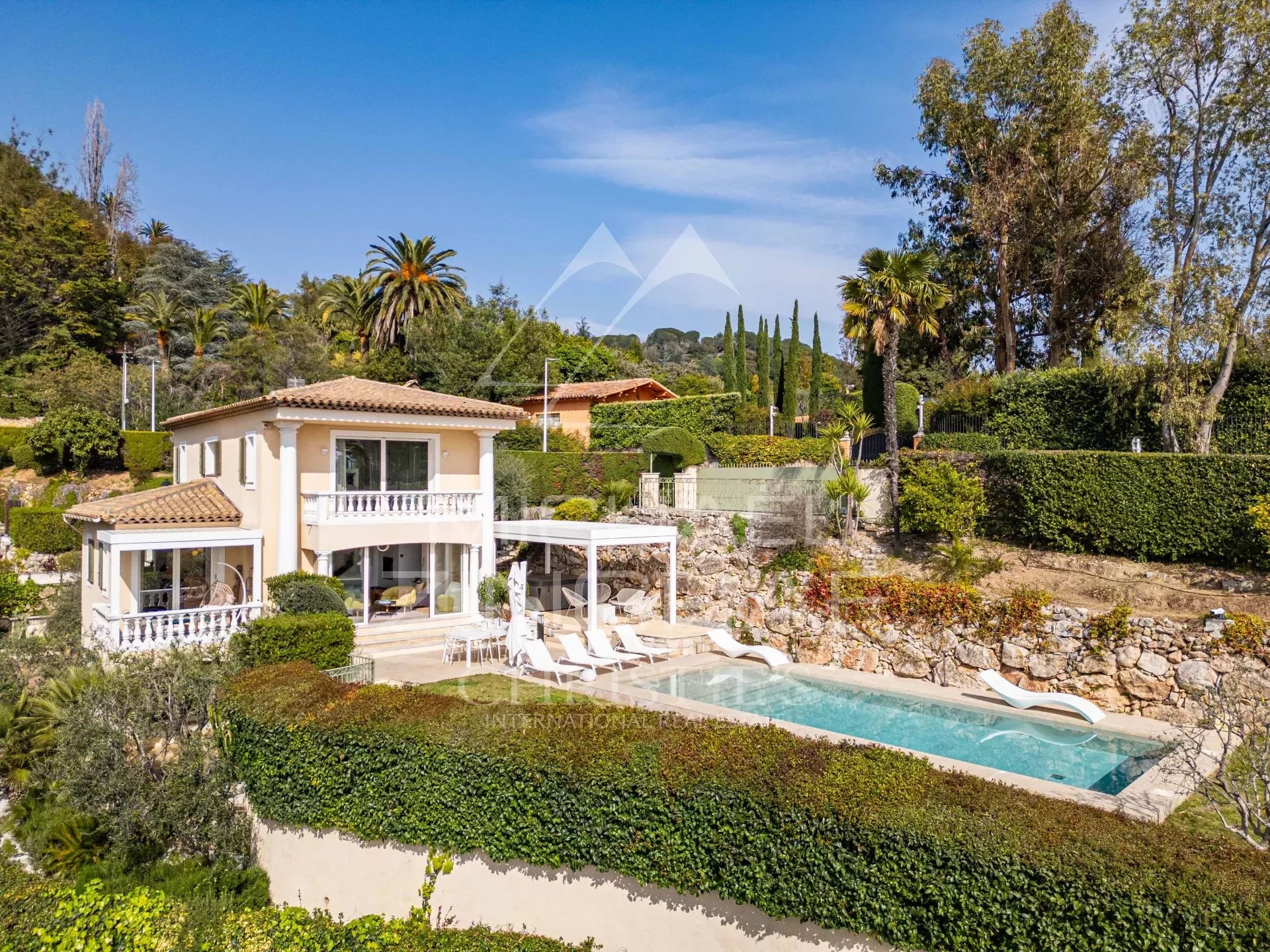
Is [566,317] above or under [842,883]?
above

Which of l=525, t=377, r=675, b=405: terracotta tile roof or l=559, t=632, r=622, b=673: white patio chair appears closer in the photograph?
l=559, t=632, r=622, b=673: white patio chair

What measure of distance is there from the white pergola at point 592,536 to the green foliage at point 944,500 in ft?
20.0

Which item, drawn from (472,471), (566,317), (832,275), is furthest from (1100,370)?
(566,317)

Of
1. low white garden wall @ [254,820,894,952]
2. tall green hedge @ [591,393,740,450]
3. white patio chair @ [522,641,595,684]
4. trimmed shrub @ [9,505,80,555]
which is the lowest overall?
low white garden wall @ [254,820,894,952]

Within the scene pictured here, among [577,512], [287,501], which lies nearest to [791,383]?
[577,512]

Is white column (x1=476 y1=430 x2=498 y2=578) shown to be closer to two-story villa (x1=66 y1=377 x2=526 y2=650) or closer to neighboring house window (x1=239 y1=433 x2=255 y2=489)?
two-story villa (x1=66 y1=377 x2=526 y2=650)

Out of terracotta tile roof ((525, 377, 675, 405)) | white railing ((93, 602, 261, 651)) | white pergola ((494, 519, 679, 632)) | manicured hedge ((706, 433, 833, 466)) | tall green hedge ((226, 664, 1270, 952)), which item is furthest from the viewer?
terracotta tile roof ((525, 377, 675, 405))

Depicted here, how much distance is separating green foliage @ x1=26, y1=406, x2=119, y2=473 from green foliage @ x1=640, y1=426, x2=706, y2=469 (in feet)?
79.4

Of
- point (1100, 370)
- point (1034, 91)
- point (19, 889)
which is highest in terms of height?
point (1034, 91)

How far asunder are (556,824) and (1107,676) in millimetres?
10700

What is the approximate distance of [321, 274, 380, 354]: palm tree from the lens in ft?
148

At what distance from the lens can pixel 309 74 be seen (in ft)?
68.9

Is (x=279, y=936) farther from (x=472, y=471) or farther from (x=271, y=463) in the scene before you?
(x=472, y=471)

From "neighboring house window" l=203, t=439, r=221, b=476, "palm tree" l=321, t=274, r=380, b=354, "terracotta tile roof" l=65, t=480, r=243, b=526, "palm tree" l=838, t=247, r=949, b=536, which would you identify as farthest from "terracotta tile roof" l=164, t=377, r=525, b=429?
"palm tree" l=321, t=274, r=380, b=354
